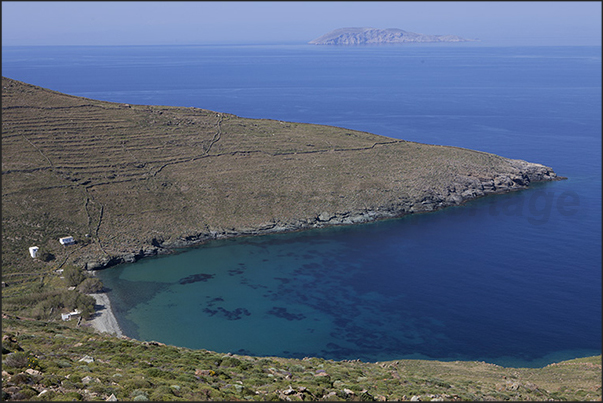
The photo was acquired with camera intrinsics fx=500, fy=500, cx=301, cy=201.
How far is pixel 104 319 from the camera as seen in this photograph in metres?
55.5

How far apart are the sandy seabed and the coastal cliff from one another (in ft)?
38.9

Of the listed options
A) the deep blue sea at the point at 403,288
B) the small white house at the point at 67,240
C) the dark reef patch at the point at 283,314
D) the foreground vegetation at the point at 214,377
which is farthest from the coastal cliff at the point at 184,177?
the foreground vegetation at the point at 214,377

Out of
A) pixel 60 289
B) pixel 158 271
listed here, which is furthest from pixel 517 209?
pixel 60 289

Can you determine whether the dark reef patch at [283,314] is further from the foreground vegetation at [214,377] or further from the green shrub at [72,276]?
the green shrub at [72,276]

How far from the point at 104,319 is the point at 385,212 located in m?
53.6

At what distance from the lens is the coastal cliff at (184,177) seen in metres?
77.1

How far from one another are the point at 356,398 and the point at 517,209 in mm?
78444

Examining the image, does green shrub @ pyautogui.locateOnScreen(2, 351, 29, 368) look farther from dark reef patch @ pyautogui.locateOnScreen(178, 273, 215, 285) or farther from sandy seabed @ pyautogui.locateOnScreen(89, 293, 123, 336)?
dark reef patch @ pyautogui.locateOnScreen(178, 273, 215, 285)

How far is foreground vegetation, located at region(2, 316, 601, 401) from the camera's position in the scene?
73.9ft

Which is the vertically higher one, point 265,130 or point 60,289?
point 265,130

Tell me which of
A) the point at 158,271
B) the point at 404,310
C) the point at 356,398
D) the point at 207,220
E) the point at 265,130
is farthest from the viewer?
the point at 265,130

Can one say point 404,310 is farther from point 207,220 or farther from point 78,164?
point 78,164

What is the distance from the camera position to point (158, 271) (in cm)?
7081

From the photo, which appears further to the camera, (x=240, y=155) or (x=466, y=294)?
(x=240, y=155)
